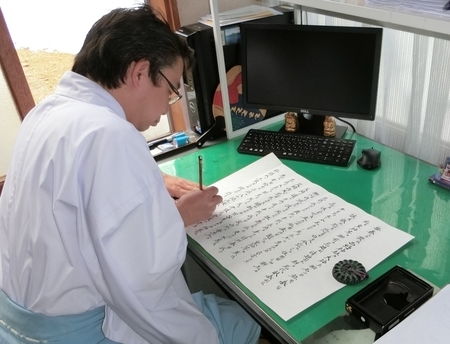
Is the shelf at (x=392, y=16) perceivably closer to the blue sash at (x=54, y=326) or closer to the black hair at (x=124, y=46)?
the black hair at (x=124, y=46)

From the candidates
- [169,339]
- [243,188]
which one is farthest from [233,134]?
[169,339]

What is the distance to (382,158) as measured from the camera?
4.45 feet

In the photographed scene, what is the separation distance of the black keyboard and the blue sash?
2.44ft

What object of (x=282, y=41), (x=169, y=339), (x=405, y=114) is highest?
(x=282, y=41)

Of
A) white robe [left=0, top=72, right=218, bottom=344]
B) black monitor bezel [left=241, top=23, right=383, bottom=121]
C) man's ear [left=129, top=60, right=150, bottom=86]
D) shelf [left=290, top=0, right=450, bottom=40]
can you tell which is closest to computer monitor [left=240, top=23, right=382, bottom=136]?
black monitor bezel [left=241, top=23, right=383, bottom=121]

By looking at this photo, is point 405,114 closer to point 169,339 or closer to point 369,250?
point 369,250

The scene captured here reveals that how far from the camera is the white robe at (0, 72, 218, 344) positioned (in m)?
0.77

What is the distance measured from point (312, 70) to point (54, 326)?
1.02 metres

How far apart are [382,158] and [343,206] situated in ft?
1.03

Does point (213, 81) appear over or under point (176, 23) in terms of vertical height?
under

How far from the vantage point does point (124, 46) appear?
3.08 feet

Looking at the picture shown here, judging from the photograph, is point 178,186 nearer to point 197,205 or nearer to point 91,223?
point 197,205

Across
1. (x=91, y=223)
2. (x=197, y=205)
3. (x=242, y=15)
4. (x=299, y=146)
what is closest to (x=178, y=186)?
(x=197, y=205)

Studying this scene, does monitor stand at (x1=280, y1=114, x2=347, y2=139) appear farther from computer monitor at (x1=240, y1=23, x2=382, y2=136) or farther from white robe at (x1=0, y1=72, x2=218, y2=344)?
white robe at (x1=0, y1=72, x2=218, y2=344)
